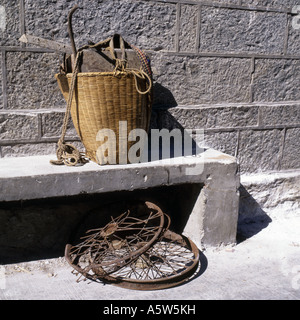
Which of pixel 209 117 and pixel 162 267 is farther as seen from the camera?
pixel 209 117

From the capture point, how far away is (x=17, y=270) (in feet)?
8.86

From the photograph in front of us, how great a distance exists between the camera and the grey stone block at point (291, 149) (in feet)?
12.3

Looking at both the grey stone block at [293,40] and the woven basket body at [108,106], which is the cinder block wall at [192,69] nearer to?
the grey stone block at [293,40]

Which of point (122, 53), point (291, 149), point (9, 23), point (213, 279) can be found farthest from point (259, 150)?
point (9, 23)

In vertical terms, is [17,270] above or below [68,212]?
below

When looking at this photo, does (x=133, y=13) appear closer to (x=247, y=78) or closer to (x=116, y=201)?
(x=247, y=78)

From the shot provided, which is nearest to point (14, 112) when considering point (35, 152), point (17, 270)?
point (35, 152)

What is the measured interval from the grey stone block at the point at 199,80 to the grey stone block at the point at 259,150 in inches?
13.1

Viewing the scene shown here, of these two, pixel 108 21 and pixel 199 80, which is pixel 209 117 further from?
pixel 108 21

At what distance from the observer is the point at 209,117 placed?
3.45 m

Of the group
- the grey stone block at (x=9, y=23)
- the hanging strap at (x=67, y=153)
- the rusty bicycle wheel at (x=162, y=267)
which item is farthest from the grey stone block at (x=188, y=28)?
the rusty bicycle wheel at (x=162, y=267)

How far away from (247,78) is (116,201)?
1.55m

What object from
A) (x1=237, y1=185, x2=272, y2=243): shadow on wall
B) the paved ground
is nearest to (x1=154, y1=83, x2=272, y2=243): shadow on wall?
(x1=237, y1=185, x2=272, y2=243): shadow on wall

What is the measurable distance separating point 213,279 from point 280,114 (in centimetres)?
172
